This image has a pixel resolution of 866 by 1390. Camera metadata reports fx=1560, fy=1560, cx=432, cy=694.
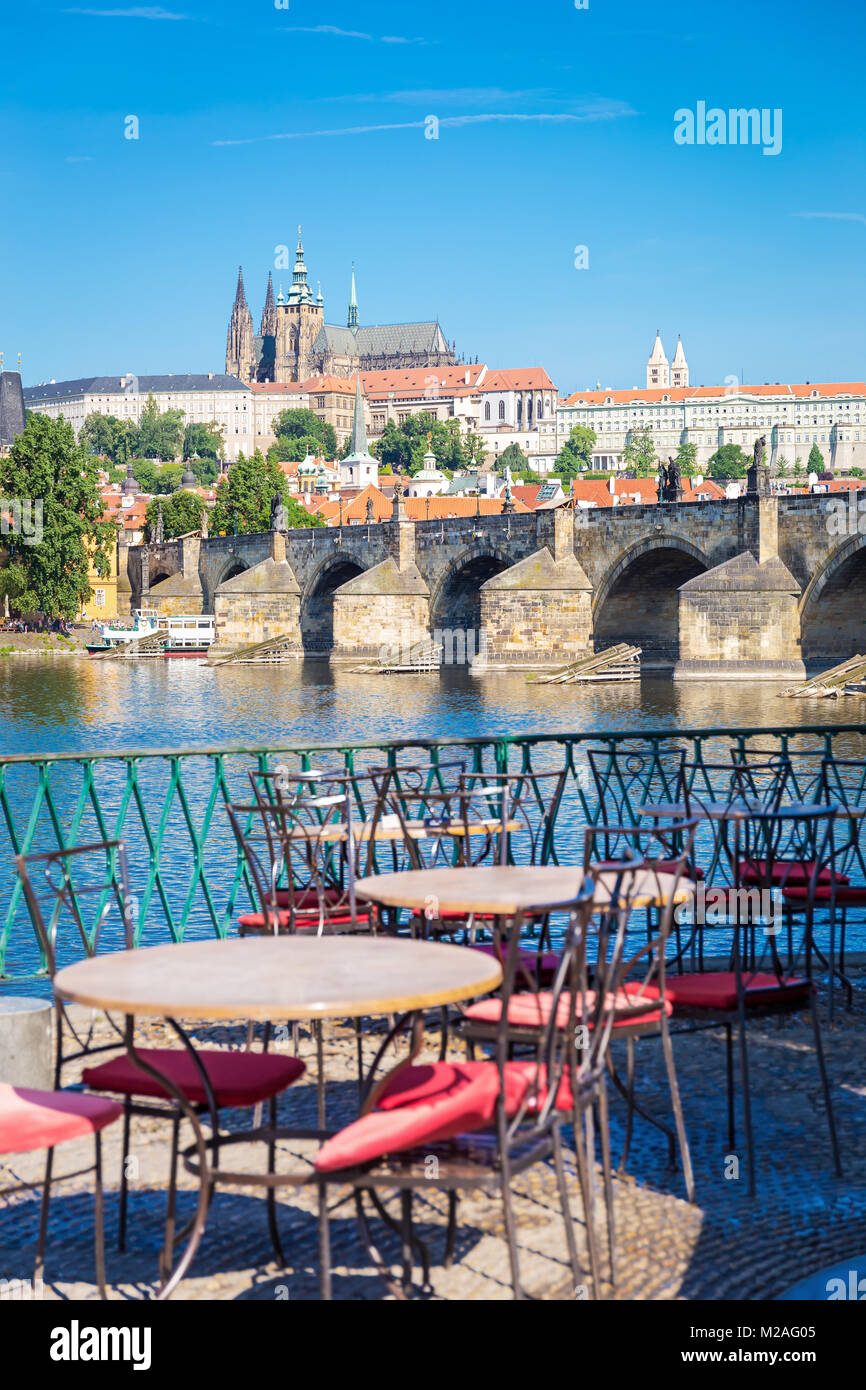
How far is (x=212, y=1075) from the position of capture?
3514 millimetres

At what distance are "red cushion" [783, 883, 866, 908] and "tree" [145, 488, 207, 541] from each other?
72847mm

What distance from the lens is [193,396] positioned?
6383 inches

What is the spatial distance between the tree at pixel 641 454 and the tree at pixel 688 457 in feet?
8.20

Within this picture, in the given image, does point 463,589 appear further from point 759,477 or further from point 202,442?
point 202,442

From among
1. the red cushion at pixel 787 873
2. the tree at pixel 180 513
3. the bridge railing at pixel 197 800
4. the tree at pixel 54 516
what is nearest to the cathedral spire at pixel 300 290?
the tree at pixel 180 513

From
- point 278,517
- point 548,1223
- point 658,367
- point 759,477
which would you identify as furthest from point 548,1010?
point 658,367

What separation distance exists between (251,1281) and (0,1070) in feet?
4.37

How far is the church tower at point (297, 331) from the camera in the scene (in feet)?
566

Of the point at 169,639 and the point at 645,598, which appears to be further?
the point at 169,639

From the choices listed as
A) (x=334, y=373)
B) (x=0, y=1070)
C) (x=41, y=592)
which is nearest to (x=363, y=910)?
(x=0, y=1070)

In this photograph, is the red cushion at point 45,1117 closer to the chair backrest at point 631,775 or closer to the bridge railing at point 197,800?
the bridge railing at point 197,800

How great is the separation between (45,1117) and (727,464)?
144397mm

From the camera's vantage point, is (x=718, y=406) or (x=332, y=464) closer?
(x=332, y=464)
